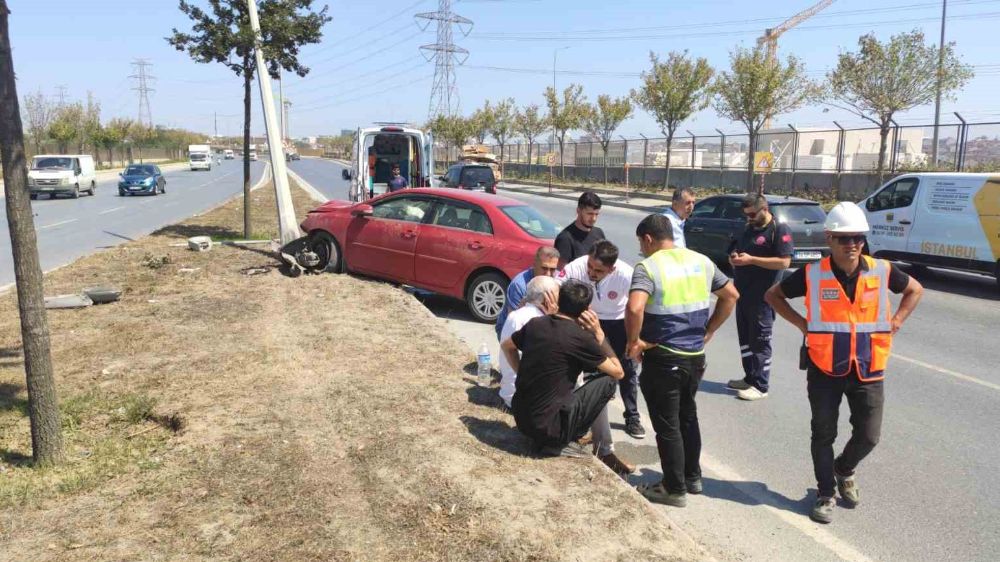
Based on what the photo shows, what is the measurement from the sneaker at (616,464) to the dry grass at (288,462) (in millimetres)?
438

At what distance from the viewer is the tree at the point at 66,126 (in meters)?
56.1

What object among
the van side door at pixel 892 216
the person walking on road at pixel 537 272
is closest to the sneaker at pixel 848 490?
the person walking on road at pixel 537 272

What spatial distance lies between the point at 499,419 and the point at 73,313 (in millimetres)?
5883

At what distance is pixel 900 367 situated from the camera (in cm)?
742

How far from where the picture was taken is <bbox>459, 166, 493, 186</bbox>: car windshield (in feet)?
84.0

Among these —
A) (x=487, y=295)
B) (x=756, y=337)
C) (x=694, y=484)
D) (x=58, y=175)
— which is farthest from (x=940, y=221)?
(x=58, y=175)

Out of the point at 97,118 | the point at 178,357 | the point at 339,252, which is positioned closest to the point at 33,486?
the point at 178,357

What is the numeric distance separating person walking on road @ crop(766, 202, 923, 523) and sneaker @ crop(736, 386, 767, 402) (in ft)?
6.76

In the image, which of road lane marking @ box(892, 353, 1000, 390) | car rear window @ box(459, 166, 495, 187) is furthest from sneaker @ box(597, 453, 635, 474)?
car rear window @ box(459, 166, 495, 187)

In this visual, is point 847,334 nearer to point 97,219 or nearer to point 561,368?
point 561,368

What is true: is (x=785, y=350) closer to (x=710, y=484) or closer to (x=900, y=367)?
(x=900, y=367)

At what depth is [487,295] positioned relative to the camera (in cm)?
922

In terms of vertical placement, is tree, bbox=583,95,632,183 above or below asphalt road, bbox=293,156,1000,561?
above

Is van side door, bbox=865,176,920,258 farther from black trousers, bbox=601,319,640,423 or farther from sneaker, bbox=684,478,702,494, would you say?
sneaker, bbox=684,478,702,494
